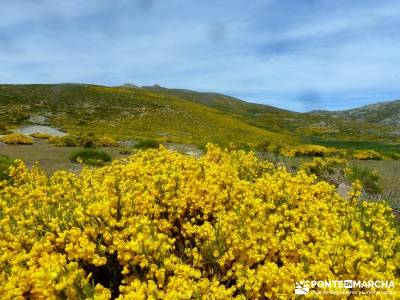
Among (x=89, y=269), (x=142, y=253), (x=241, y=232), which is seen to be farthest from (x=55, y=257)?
(x=241, y=232)

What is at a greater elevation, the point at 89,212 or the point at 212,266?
the point at 89,212

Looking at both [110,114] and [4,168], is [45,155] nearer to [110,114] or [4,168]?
[4,168]

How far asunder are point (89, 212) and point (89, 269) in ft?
2.35

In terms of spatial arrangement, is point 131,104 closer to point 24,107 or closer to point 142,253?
point 24,107

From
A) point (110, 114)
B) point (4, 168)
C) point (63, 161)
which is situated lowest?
point (63, 161)

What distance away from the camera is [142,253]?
4.15 metres

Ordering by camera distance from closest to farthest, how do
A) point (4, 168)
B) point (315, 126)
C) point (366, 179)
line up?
point (4, 168) → point (366, 179) → point (315, 126)
